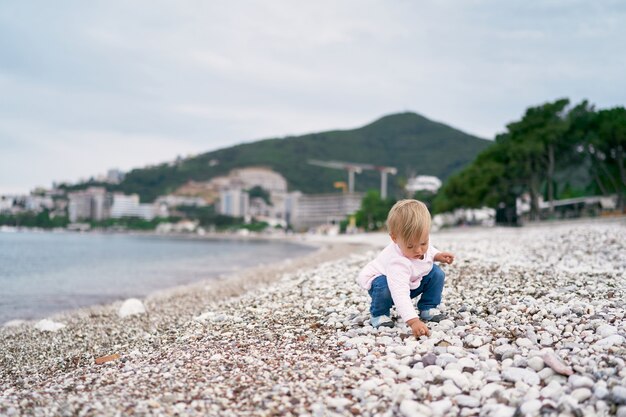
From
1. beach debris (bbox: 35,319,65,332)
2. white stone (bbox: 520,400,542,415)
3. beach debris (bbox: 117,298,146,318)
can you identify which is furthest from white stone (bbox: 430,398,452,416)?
beach debris (bbox: 117,298,146,318)

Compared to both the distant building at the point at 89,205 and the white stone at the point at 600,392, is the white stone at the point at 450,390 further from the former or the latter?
the distant building at the point at 89,205

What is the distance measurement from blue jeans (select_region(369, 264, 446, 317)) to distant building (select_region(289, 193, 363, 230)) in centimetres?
16979

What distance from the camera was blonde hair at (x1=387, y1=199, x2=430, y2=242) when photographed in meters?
4.61

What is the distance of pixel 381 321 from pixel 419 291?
1.67 ft

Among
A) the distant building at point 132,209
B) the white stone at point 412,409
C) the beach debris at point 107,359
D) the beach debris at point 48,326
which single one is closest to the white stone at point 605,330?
the white stone at point 412,409

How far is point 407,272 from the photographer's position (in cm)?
480

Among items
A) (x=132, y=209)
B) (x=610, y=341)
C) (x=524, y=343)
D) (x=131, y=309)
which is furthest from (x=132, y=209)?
(x=610, y=341)

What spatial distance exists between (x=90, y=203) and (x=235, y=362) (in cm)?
19399

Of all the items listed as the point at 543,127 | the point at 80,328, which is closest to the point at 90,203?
the point at 543,127

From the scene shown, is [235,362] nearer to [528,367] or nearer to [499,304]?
[528,367]

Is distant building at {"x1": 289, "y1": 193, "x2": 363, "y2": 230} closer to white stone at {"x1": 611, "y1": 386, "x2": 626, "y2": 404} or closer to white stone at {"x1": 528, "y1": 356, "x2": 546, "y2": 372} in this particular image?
white stone at {"x1": 528, "y1": 356, "x2": 546, "y2": 372}

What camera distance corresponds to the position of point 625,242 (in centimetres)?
1329

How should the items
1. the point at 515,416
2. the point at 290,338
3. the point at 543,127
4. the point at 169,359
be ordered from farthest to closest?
the point at 543,127, the point at 290,338, the point at 169,359, the point at 515,416

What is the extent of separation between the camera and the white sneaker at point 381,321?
16.4ft
